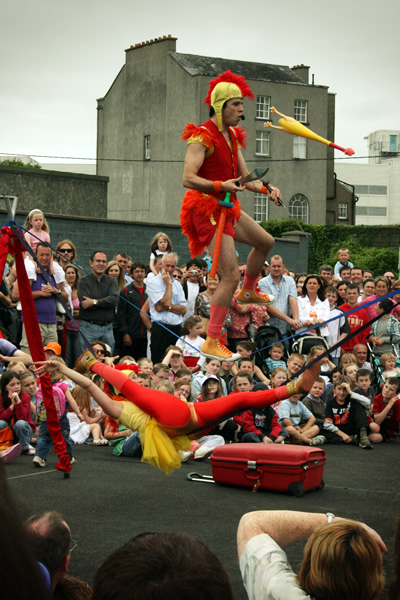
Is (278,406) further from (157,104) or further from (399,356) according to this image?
(157,104)

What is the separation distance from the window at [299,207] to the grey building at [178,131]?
37mm

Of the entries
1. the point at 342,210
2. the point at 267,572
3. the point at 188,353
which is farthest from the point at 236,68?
the point at 267,572

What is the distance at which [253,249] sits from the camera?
147 inches

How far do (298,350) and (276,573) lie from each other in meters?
5.45

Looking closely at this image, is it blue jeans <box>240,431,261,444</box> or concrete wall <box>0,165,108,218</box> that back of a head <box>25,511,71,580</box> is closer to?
blue jeans <box>240,431,261,444</box>

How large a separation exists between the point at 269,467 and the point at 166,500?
860 millimetres

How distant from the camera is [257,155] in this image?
26.3 meters

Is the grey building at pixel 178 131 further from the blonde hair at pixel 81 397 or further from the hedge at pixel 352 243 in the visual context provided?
the blonde hair at pixel 81 397

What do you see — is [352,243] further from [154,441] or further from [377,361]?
[154,441]

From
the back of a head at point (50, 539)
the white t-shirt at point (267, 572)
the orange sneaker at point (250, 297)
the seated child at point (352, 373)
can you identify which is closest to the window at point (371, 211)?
the seated child at point (352, 373)

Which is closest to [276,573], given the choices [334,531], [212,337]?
[334,531]

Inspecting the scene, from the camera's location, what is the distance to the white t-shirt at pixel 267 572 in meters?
1.68

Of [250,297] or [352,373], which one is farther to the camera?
[352,373]

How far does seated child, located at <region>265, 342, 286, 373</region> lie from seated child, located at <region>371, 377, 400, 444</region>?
1.00 metres
